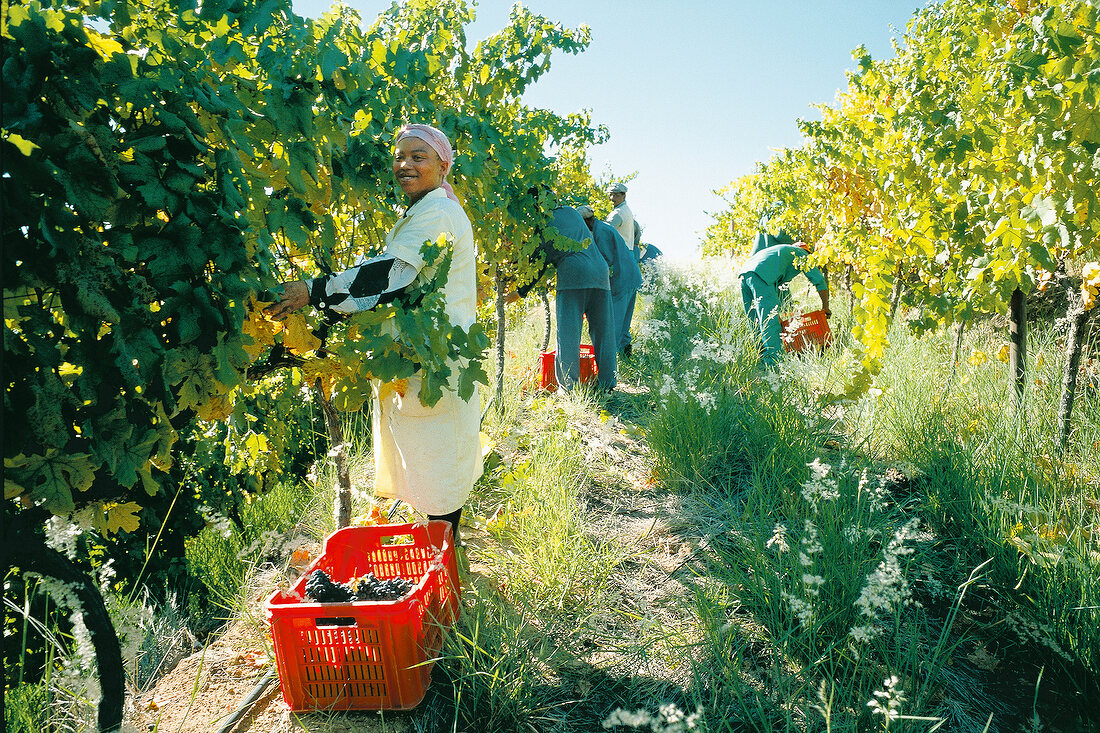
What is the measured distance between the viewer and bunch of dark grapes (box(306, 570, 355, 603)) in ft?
6.50

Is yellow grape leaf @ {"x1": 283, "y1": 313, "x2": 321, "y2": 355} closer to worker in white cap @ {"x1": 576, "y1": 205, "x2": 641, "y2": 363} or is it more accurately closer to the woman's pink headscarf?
the woman's pink headscarf

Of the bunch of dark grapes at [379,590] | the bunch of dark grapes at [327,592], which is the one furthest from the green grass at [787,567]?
the bunch of dark grapes at [327,592]

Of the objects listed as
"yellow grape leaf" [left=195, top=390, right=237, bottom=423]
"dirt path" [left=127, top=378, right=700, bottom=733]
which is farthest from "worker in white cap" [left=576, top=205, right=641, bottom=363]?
"yellow grape leaf" [left=195, top=390, right=237, bottom=423]

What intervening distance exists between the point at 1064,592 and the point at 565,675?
161 cm

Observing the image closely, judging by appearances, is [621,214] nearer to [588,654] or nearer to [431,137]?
[431,137]

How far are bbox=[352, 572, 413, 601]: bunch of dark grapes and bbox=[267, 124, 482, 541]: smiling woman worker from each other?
46 centimetres

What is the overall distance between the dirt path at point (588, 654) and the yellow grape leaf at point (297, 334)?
911 mm

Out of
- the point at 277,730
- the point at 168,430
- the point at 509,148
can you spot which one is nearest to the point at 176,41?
the point at 168,430

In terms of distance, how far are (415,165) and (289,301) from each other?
0.76 m

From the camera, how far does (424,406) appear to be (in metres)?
2.31

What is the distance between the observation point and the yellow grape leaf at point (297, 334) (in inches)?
80.7

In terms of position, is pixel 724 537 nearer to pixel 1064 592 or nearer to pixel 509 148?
pixel 1064 592

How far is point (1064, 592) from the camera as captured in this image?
2020 mm

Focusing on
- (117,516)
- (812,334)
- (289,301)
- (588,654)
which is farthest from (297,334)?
(812,334)
